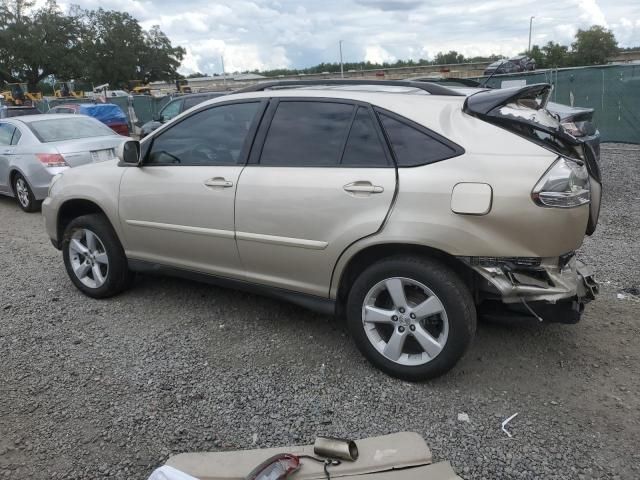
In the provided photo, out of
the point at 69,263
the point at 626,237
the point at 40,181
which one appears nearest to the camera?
the point at 69,263

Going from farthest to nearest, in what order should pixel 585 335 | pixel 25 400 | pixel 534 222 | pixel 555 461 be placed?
pixel 585 335
pixel 25 400
pixel 534 222
pixel 555 461

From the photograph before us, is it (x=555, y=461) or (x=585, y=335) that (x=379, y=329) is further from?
(x=585, y=335)

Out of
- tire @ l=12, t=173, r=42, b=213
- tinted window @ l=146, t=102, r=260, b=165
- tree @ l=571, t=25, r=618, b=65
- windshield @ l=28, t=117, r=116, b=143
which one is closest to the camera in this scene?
tinted window @ l=146, t=102, r=260, b=165

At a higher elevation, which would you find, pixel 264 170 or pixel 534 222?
pixel 264 170

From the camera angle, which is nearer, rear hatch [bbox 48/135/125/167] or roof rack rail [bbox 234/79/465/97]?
roof rack rail [bbox 234/79/465/97]

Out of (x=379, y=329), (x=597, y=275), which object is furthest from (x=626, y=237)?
(x=379, y=329)

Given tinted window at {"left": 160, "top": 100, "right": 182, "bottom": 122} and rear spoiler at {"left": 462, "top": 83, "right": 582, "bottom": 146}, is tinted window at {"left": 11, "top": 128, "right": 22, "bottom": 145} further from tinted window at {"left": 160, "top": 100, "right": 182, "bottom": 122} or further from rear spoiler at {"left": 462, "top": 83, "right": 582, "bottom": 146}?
rear spoiler at {"left": 462, "top": 83, "right": 582, "bottom": 146}

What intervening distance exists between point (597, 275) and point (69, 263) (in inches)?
186

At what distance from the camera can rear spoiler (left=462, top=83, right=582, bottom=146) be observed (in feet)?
9.66

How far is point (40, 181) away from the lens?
8.05 metres

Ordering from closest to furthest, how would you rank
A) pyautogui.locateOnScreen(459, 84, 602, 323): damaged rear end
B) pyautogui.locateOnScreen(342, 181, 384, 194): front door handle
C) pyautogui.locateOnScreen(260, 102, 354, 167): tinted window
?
1. pyautogui.locateOnScreen(459, 84, 602, 323): damaged rear end
2. pyautogui.locateOnScreen(342, 181, 384, 194): front door handle
3. pyautogui.locateOnScreen(260, 102, 354, 167): tinted window

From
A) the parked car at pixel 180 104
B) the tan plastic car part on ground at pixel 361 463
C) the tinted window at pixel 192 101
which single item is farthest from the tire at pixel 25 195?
the tan plastic car part on ground at pixel 361 463

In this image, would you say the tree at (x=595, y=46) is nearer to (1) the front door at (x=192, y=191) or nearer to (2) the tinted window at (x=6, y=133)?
(2) the tinted window at (x=6, y=133)

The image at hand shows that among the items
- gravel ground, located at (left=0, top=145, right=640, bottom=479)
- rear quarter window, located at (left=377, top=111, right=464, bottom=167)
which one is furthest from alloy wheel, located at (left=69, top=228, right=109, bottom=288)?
rear quarter window, located at (left=377, top=111, right=464, bottom=167)
